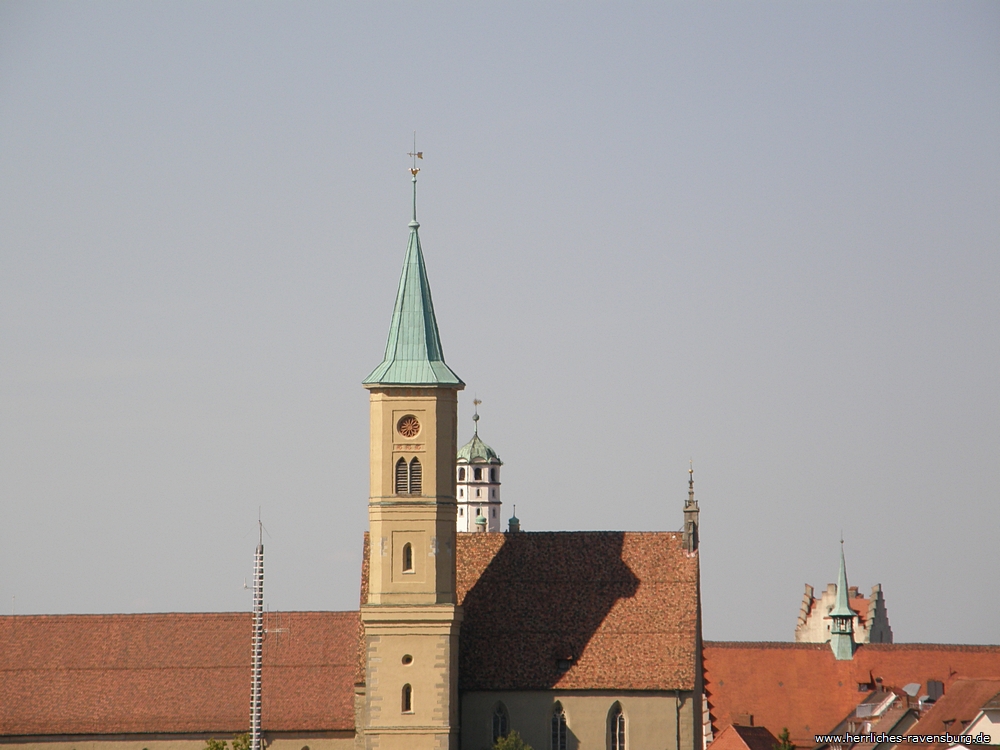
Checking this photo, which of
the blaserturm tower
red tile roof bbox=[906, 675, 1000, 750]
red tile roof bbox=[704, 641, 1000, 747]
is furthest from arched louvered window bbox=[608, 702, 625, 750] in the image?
red tile roof bbox=[704, 641, 1000, 747]

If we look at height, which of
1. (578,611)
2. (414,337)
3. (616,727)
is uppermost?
(414,337)

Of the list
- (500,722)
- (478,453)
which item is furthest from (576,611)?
(478,453)

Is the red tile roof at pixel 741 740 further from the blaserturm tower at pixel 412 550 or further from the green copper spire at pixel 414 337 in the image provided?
the green copper spire at pixel 414 337

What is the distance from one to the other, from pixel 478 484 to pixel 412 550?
97.9 meters

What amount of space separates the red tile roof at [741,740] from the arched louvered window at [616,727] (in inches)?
805

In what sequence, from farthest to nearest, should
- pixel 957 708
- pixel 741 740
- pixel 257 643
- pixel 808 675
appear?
pixel 808 675, pixel 741 740, pixel 957 708, pixel 257 643

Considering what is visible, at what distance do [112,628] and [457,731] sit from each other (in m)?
16.0

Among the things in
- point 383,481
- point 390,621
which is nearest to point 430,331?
point 383,481

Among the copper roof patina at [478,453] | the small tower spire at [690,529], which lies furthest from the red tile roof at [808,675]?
the copper roof patina at [478,453]

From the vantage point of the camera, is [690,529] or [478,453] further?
[478,453]

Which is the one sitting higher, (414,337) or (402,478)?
(414,337)

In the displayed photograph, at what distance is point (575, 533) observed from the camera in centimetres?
9244

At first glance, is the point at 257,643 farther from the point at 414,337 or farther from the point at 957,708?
the point at 957,708

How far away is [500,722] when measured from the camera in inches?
3504
